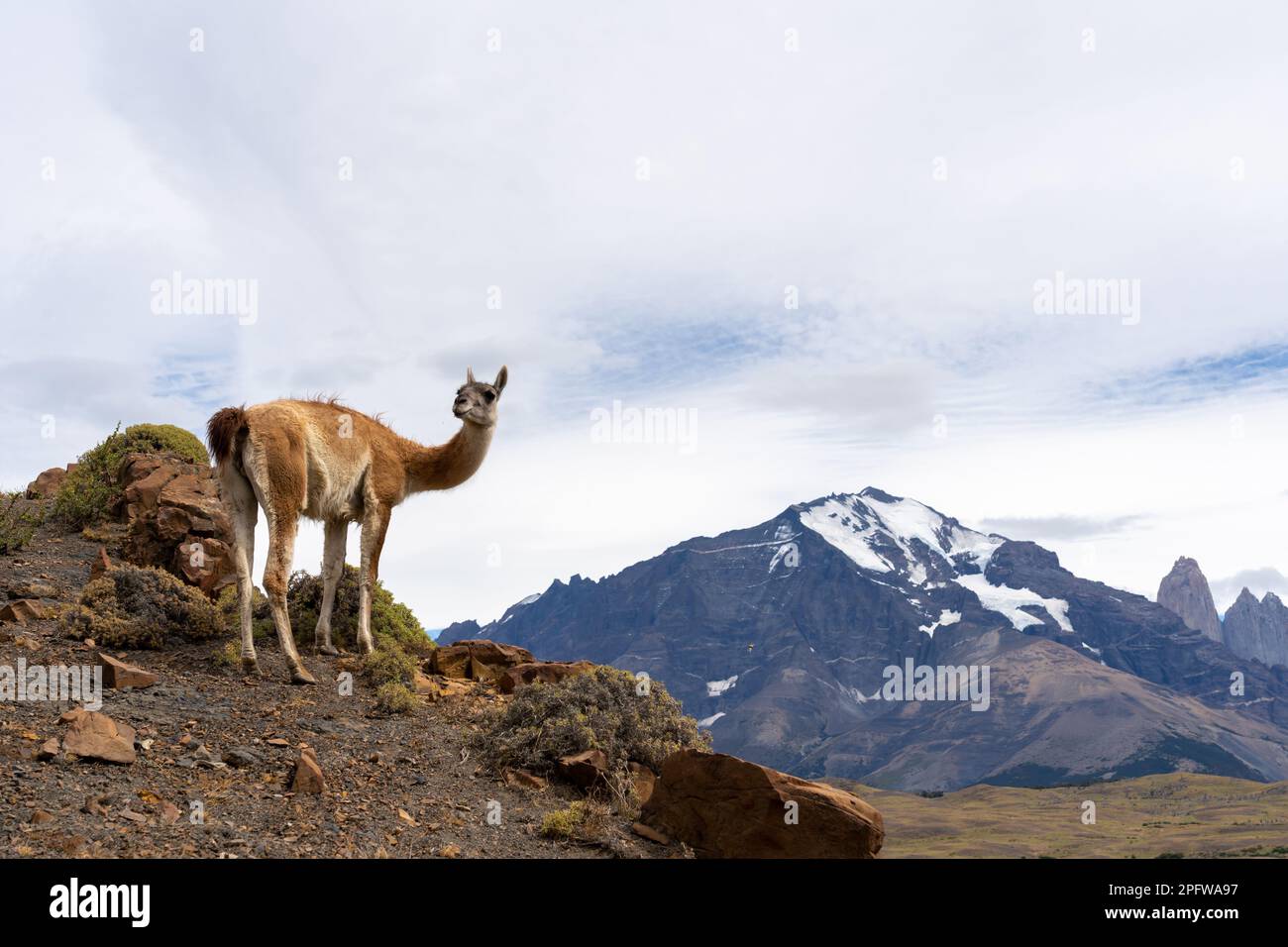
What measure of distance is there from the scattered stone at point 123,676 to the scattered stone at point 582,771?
589 cm

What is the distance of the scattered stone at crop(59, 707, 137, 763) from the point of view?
1112 cm

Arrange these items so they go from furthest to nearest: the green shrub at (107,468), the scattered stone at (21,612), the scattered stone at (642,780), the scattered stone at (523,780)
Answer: the green shrub at (107,468) < the scattered stone at (21,612) < the scattered stone at (642,780) < the scattered stone at (523,780)

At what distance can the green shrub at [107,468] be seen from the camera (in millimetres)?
23312

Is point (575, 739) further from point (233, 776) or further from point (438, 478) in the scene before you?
point (438, 478)

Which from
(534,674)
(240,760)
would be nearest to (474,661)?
(534,674)

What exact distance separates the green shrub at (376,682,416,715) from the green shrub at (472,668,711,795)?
1277 mm

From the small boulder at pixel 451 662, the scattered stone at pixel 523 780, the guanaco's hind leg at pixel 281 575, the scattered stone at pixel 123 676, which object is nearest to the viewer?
the scattered stone at pixel 523 780

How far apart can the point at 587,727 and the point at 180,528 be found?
11.1 m

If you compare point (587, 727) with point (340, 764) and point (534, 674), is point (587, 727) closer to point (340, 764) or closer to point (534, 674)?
point (340, 764)

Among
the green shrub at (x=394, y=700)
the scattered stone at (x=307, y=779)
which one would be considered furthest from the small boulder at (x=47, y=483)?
the scattered stone at (x=307, y=779)

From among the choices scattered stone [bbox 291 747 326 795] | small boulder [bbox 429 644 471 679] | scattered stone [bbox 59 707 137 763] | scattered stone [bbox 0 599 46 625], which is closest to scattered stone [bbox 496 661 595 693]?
small boulder [bbox 429 644 471 679]

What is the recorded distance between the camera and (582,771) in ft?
43.3

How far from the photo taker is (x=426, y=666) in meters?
18.4

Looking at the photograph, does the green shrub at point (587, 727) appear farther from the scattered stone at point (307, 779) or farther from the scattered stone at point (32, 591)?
the scattered stone at point (32, 591)
